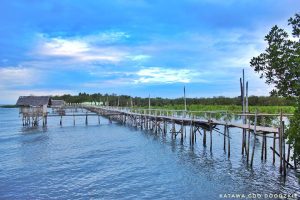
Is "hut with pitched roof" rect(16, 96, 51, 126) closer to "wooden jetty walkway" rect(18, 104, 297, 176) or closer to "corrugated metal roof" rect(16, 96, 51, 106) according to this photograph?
"corrugated metal roof" rect(16, 96, 51, 106)

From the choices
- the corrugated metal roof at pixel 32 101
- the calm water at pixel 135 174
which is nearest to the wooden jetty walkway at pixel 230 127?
the calm water at pixel 135 174

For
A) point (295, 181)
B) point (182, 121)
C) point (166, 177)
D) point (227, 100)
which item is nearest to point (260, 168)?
point (295, 181)

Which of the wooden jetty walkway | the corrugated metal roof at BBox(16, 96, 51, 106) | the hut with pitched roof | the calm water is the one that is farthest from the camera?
the corrugated metal roof at BBox(16, 96, 51, 106)

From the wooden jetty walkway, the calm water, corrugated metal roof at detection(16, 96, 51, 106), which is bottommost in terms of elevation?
the calm water

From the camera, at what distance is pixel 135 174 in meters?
20.2

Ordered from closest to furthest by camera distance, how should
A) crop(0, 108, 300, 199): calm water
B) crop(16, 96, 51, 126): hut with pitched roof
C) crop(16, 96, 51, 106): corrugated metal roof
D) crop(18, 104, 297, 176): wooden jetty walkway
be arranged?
crop(0, 108, 300, 199): calm water
crop(18, 104, 297, 176): wooden jetty walkway
crop(16, 96, 51, 126): hut with pitched roof
crop(16, 96, 51, 106): corrugated metal roof

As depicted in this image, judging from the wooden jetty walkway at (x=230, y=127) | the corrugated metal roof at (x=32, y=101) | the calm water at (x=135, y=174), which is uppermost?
the corrugated metal roof at (x=32, y=101)

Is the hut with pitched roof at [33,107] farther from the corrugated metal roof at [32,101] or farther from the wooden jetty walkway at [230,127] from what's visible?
the wooden jetty walkway at [230,127]

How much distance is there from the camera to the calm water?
53.8 ft

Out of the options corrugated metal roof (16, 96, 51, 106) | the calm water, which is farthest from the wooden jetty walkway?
corrugated metal roof (16, 96, 51, 106)

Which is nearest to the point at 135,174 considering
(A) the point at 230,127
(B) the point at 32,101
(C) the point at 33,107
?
(A) the point at 230,127

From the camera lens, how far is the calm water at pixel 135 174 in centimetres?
1641

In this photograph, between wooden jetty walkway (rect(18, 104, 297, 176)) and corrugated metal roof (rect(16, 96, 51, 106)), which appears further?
corrugated metal roof (rect(16, 96, 51, 106))

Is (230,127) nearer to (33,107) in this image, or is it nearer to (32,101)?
(33,107)
